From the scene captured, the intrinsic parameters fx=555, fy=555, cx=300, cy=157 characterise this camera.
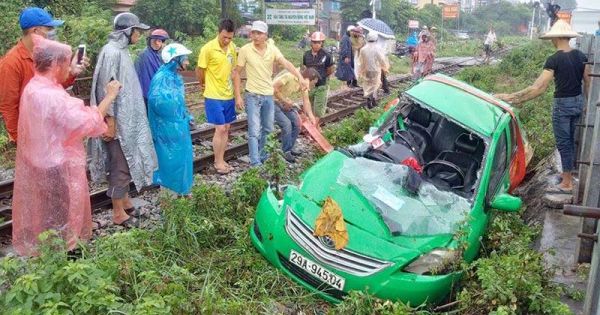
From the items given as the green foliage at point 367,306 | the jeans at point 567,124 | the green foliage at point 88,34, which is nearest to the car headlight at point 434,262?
the green foliage at point 367,306

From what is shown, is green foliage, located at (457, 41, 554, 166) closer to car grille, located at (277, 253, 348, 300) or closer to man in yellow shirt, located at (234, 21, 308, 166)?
man in yellow shirt, located at (234, 21, 308, 166)

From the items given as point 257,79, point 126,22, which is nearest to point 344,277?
point 126,22

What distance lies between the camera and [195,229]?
5.05 meters

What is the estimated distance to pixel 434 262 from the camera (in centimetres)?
417

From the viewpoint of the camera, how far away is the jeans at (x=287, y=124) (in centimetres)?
805

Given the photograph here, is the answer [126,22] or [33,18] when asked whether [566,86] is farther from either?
[33,18]

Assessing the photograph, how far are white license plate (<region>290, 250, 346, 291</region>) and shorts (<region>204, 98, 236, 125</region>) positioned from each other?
3.41 meters

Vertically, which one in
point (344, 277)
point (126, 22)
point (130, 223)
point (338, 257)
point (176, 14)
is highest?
point (126, 22)

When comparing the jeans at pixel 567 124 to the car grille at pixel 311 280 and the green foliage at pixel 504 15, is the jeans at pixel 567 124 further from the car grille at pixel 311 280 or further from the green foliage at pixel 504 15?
the green foliage at pixel 504 15

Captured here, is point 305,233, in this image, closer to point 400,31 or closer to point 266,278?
point 266,278

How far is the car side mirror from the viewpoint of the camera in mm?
4758

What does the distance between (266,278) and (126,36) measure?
8.83 ft

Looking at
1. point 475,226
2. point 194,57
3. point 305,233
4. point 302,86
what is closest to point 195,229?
point 305,233

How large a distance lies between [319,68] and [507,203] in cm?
566
